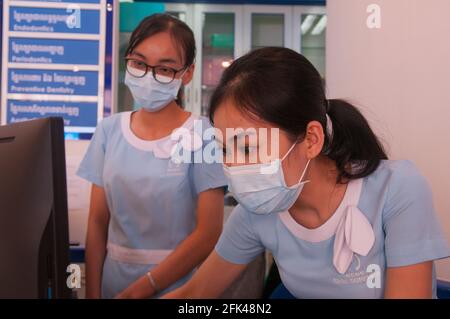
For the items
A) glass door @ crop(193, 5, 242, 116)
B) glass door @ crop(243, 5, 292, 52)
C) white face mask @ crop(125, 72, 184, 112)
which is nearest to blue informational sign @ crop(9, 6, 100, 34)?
white face mask @ crop(125, 72, 184, 112)

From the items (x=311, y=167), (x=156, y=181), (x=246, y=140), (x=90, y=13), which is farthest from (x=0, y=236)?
(x=90, y=13)

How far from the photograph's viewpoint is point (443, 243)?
93cm

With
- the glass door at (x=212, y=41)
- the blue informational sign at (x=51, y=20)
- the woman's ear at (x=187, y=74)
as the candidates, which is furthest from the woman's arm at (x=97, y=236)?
the glass door at (x=212, y=41)

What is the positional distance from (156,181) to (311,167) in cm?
52

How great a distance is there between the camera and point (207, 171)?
1381mm

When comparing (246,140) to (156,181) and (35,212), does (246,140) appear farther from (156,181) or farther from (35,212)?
(156,181)

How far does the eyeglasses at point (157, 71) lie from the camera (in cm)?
145

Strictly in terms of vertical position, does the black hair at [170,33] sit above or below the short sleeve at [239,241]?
above

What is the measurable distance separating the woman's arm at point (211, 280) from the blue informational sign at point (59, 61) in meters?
1.11

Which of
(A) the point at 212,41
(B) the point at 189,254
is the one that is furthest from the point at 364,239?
(A) the point at 212,41

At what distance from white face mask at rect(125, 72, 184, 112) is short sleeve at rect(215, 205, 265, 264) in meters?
0.50

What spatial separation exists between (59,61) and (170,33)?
2.76 feet

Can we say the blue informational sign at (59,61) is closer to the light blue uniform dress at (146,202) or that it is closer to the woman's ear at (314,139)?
the light blue uniform dress at (146,202)

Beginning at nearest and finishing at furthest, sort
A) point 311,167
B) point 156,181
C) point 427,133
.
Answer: point 311,167, point 156,181, point 427,133
